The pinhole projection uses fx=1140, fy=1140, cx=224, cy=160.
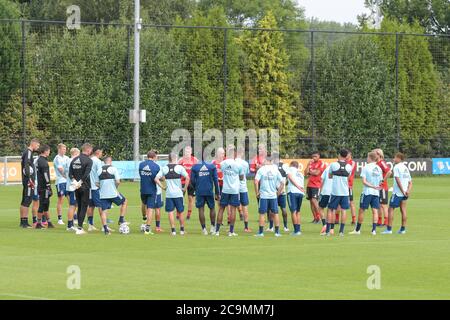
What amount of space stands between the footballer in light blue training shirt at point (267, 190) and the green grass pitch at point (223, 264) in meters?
0.48

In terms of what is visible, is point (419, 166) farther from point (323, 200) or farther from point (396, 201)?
point (396, 201)

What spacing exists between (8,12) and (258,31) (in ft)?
45.7

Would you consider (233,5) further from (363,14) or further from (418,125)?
(418,125)

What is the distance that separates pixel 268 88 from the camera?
Answer: 60281 millimetres

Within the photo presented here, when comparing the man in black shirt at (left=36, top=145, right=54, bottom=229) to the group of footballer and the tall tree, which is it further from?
the tall tree

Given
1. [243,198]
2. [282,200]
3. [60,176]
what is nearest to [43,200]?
[60,176]

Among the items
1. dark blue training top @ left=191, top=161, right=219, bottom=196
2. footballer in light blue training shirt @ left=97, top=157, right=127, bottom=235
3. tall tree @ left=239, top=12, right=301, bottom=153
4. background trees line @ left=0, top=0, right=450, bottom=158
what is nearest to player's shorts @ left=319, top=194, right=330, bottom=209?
dark blue training top @ left=191, top=161, right=219, bottom=196

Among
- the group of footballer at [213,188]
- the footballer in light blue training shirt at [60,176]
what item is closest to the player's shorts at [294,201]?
the group of footballer at [213,188]

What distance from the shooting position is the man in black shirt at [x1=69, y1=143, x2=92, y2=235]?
26688mm

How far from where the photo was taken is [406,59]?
62.4 meters

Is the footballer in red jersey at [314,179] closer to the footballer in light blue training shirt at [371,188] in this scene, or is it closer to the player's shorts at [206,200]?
the footballer in light blue training shirt at [371,188]

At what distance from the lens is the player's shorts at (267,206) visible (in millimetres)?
26219
